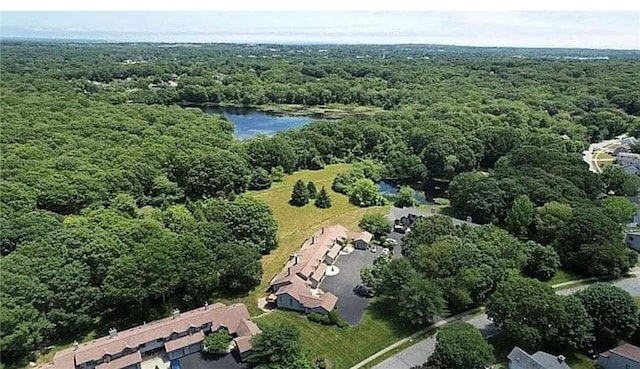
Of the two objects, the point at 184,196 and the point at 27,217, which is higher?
the point at 27,217

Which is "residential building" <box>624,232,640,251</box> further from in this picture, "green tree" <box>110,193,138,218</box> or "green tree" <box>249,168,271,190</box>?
"green tree" <box>110,193,138,218</box>

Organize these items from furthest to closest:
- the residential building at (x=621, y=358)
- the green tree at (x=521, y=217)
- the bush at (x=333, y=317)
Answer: the green tree at (x=521, y=217) → the bush at (x=333, y=317) → the residential building at (x=621, y=358)

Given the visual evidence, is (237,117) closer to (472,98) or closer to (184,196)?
(472,98)

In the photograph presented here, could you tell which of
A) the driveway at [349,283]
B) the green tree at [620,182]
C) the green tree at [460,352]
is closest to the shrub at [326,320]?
the driveway at [349,283]

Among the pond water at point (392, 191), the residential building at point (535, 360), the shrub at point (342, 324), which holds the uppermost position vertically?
the residential building at point (535, 360)

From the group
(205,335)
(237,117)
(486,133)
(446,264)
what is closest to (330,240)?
(446,264)

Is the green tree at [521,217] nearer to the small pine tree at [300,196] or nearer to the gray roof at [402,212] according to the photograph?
the gray roof at [402,212]

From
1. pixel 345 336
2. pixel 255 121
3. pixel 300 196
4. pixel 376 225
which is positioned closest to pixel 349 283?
pixel 345 336
